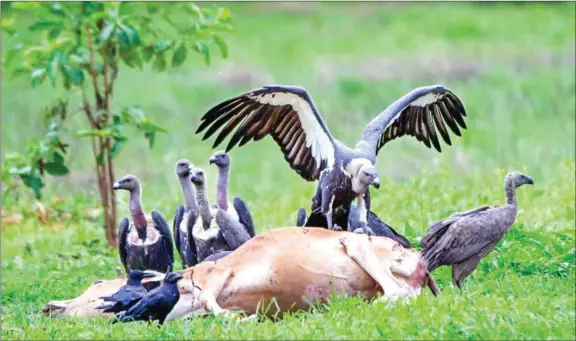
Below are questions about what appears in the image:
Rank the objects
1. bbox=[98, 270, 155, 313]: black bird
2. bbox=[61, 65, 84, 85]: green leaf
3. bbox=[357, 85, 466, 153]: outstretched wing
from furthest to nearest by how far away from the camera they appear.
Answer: bbox=[61, 65, 84, 85]: green leaf
bbox=[357, 85, 466, 153]: outstretched wing
bbox=[98, 270, 155, 313]: black bird

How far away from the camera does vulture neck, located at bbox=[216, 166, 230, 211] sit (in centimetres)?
959

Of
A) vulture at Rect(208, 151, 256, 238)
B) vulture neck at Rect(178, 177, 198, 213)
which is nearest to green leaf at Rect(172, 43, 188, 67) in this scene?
vulture at Rect(208, 151, 256, 238)

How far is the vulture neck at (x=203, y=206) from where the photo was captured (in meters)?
9.23

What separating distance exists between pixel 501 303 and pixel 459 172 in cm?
673

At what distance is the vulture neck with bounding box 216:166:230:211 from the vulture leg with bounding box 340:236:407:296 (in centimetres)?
212

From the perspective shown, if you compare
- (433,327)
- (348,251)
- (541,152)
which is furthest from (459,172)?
(433,327)

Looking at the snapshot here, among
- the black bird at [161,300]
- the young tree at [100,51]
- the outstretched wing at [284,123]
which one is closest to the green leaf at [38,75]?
the young tree at [100,51]

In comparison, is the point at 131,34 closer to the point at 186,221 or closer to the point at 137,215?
the point at 137,215

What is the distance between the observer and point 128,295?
7641 mm

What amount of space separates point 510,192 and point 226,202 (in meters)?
1.96

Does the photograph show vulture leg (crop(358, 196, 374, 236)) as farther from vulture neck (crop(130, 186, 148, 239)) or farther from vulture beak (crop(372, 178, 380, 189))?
vulture neck (crop(130, 186, 148, 239))

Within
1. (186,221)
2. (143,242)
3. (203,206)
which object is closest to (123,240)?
(143,242)

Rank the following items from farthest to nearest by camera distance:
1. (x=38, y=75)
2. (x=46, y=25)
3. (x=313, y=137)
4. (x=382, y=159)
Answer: (x=382, y=159), (x=46, y=25), (x=38, y=75), (x=313, y=137)

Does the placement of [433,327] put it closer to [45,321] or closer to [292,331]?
[292,331]
